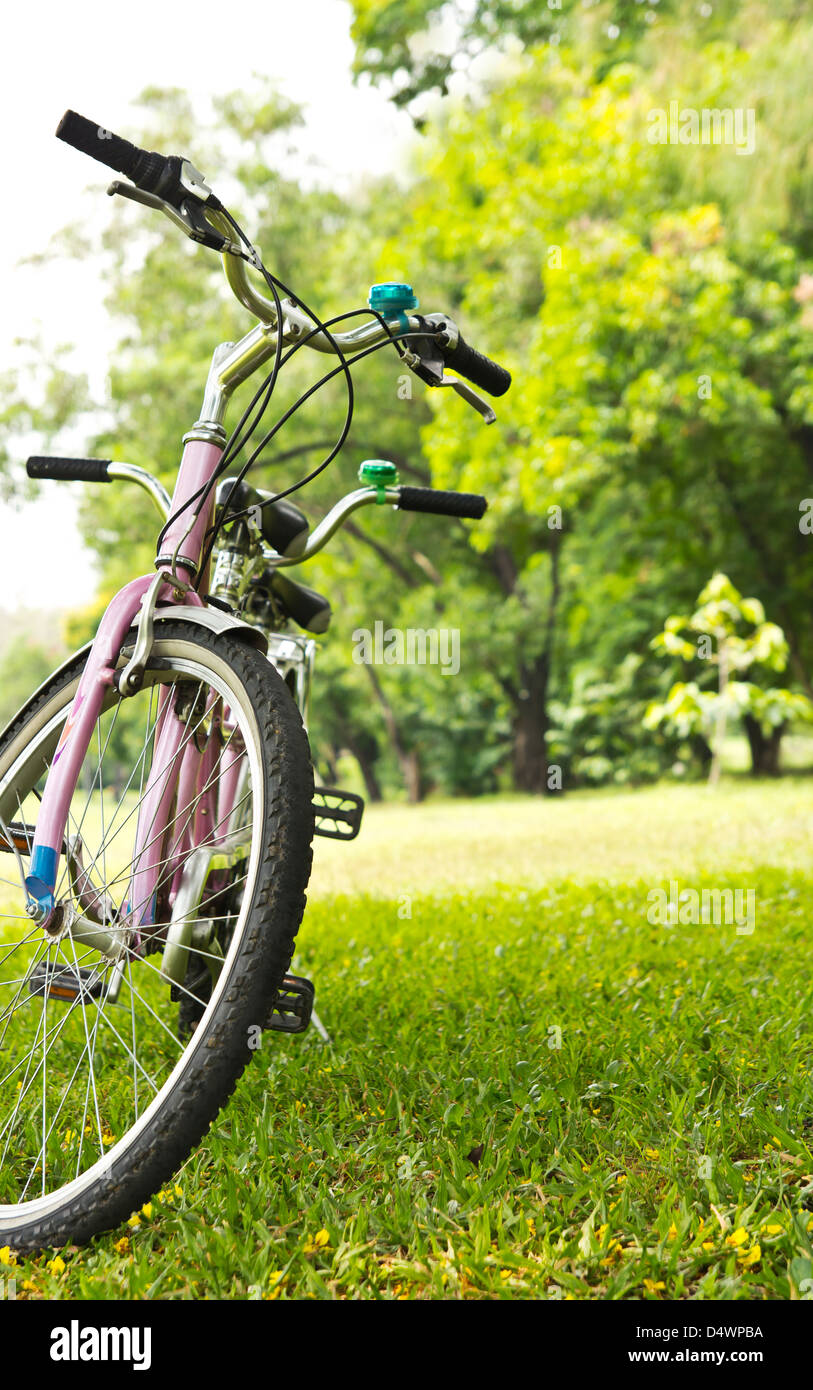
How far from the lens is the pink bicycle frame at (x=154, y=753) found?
195cm

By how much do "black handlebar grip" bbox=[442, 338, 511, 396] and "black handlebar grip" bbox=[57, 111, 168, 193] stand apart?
1.97 feet

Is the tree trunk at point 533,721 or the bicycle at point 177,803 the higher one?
the tree trunk at point 533,721

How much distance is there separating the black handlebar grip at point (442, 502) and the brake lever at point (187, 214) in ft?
3.00

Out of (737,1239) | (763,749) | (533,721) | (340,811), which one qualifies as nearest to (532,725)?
(533,721)

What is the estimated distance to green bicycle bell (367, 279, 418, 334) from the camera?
6.36 ft

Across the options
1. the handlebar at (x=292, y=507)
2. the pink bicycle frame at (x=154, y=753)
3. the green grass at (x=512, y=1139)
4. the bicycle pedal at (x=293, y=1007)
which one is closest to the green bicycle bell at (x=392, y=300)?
the pink bicycle frame at (x=154, y=753)

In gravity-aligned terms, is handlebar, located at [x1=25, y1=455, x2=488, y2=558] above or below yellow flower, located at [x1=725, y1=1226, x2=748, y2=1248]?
above

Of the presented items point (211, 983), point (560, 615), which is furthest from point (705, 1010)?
point (560, 615)

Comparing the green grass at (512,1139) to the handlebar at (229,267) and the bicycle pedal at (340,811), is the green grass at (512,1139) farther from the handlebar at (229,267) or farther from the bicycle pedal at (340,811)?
the handlebar at (229,267)

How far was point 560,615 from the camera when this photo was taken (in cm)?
1897

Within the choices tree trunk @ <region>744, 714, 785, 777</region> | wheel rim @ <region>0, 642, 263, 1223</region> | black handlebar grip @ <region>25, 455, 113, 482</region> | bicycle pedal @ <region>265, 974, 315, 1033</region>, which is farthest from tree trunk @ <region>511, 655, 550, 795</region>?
bicycle pedal @ <region>265, 974, 315, 1033</region>

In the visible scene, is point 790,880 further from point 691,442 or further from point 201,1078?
point 691,442

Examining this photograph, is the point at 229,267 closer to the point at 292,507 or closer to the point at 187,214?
the point at 187,214

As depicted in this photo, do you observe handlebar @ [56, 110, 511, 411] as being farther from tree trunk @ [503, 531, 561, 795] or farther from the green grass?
tree trunk @ [503, 531, 561, 795]
